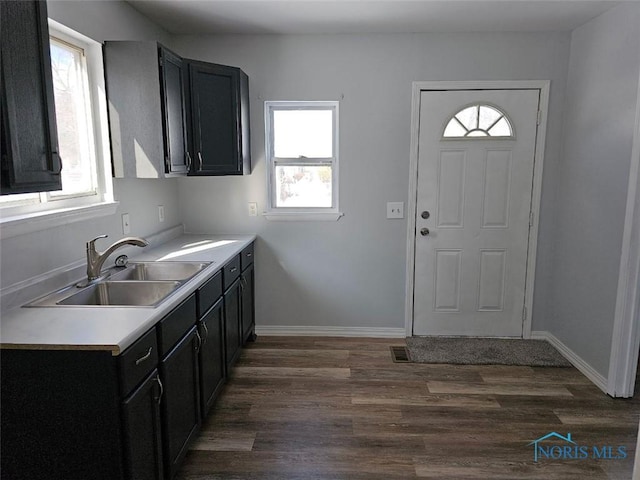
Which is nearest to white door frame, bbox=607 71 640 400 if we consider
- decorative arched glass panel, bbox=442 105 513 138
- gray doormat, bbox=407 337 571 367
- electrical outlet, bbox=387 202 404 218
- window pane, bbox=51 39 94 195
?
gray doormat, bbox=407 337 571 367

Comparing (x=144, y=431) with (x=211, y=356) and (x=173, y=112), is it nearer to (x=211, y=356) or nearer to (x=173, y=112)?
(x=211, y=356)

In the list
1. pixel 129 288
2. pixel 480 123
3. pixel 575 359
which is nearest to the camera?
pixel 129 288

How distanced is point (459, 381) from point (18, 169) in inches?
109

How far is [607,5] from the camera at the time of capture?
277cm

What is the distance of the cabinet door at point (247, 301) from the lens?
128 inches

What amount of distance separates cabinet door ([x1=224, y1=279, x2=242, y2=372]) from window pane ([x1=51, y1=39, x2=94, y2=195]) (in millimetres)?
1049

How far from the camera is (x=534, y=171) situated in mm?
3471

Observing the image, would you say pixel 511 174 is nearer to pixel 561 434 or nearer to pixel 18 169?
pixel 561 434

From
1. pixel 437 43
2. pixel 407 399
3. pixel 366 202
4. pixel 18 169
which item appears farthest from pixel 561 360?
pixel 18 169

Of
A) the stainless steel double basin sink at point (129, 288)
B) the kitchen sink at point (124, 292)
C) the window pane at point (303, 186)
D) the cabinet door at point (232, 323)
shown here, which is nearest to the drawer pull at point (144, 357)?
the stainless steel double basin sink at point (129, 288)

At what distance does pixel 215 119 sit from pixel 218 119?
0.08 feet

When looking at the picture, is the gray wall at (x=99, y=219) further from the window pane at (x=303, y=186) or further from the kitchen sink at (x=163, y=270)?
the window pane at (x=303, y=186)

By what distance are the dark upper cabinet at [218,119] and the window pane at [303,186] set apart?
39cm

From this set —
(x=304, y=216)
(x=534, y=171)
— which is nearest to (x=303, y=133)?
(x=304, y=216)
